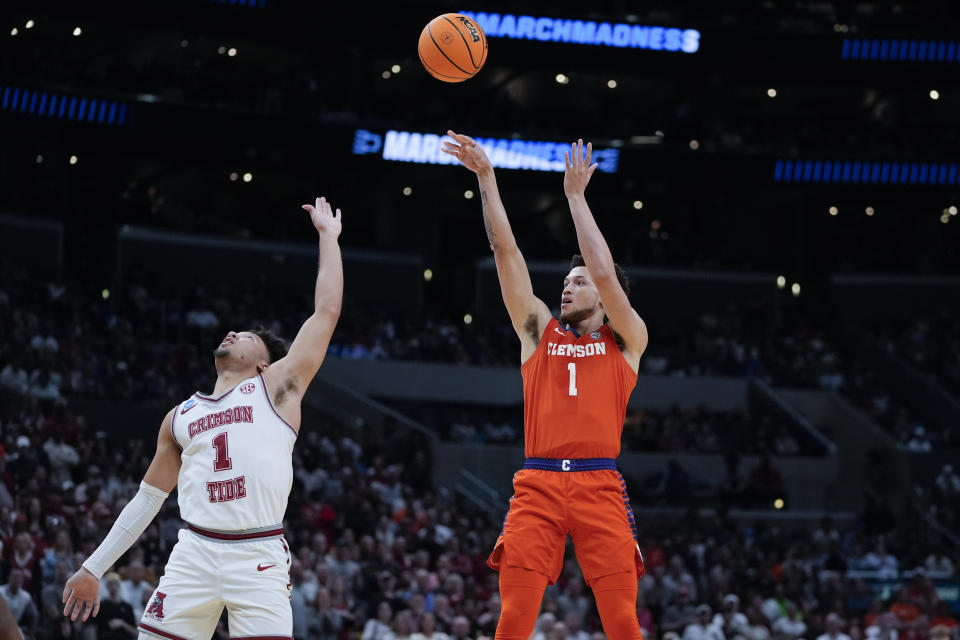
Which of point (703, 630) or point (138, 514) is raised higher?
point (138, 514)

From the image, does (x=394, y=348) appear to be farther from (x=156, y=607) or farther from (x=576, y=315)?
(x=156, y=607)

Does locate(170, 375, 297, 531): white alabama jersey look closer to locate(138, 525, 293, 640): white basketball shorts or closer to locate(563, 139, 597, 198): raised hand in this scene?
locate(138, 525, 293, 640): white basketball shorts

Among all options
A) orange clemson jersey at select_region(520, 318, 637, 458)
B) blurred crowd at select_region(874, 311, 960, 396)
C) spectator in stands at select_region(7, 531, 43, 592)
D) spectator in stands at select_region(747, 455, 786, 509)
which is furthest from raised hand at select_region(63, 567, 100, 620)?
blurred crowd at select_region(874, 311, 960, 396)

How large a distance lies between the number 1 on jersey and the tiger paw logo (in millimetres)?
703

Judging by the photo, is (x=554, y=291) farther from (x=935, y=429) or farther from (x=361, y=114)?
(x=935, y=429)

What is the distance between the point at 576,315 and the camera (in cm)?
773

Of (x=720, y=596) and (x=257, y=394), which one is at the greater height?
(x=257, y=394)

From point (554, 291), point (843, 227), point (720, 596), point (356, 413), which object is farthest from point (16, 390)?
point (843, 227)

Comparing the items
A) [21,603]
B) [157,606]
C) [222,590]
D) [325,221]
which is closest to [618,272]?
[325,221]

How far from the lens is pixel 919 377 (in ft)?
115

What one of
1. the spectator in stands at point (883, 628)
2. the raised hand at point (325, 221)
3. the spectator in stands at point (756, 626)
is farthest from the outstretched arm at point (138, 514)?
the spectator in stands at point (883, 628)

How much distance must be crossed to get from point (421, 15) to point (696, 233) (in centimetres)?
1255

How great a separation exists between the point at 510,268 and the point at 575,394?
2.82 feet

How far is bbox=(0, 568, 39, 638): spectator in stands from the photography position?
1436 centimetres
